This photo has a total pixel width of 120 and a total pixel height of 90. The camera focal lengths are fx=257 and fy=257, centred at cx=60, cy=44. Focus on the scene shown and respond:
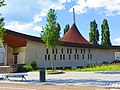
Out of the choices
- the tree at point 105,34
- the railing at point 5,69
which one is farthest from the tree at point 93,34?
the railing at point 5,69

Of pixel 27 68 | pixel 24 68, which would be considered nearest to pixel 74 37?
pixel 27 68

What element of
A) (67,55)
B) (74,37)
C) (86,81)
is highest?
(74,37)

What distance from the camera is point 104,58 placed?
52938 mm

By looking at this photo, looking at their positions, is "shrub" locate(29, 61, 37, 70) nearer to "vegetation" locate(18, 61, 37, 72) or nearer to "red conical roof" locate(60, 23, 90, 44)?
"vegetation" locate(18, 61, 37, 72)

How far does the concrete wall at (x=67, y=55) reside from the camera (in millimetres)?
39344

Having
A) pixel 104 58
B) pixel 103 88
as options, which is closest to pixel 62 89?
pixel 103 88

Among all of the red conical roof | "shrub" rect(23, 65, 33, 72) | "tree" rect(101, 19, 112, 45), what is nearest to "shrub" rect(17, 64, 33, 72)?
"shrub" rect(23, 65, 33, 72)

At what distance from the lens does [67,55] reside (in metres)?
45.0

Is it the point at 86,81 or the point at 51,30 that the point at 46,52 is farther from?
the point at 86,81

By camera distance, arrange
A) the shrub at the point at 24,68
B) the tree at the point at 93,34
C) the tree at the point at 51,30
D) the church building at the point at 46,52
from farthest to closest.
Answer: the tree at the point at 93,34 < the church building at the point at 46,52 < the shrub at the point at 24,68 < the tree at the point at 51,30

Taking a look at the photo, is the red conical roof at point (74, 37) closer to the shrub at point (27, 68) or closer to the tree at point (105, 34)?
the tree at point (105, 34)

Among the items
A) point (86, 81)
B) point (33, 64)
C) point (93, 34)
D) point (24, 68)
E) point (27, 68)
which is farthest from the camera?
point (93, 34)

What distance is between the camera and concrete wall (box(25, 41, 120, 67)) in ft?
129

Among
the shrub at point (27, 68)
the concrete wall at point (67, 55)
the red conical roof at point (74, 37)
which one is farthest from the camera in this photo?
the red conical roof at point (74, 37)
